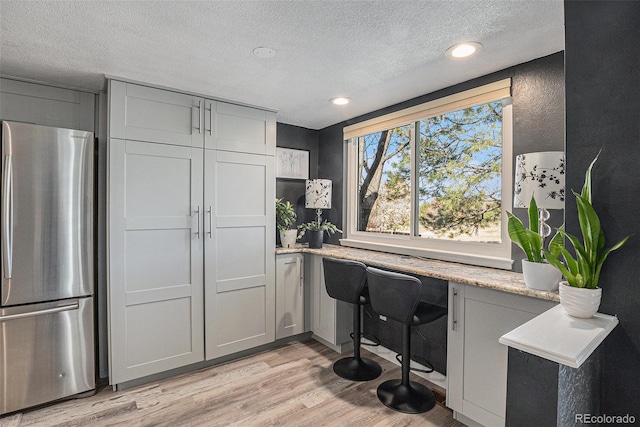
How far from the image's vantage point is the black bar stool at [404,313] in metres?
2.01

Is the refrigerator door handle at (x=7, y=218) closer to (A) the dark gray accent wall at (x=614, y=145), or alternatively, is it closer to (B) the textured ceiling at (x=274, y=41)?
(B) the textured ceiling at (x=274, y=41)

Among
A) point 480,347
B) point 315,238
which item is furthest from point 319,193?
point 480,347

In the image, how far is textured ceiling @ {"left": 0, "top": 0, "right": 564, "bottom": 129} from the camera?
1.53 meters

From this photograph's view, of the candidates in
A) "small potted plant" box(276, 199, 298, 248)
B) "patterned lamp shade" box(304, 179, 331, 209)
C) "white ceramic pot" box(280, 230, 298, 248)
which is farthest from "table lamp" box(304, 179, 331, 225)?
"white ceramic pot" box(280, 230, 298, 248)

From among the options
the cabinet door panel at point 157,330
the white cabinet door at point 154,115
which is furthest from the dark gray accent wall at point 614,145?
the cabinet door panel at point 157,330

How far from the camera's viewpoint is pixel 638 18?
4.13ft

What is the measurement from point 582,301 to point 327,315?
2113mm

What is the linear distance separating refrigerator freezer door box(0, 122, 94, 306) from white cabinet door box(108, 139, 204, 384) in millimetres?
169

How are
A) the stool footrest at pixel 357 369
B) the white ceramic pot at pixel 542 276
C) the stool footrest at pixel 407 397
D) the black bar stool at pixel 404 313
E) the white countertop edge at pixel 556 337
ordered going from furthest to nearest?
the stool footrest at pixel 357 369 → the stool footrest at pixel 407 397 → the black bar stool at pixel 404 313 → the white ceramic pot at pixel 542 276 → the white countertop edge at pixel 556 337

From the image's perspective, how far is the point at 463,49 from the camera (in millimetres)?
1894

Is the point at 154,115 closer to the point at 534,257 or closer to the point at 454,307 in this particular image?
the point at 454,307

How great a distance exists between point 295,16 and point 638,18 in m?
1.39

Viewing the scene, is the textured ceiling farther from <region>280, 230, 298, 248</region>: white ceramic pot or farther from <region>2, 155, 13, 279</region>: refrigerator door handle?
<region>280, 230, 298, 248</region>: white ceramic pot

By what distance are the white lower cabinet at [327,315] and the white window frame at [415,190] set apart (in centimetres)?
50
